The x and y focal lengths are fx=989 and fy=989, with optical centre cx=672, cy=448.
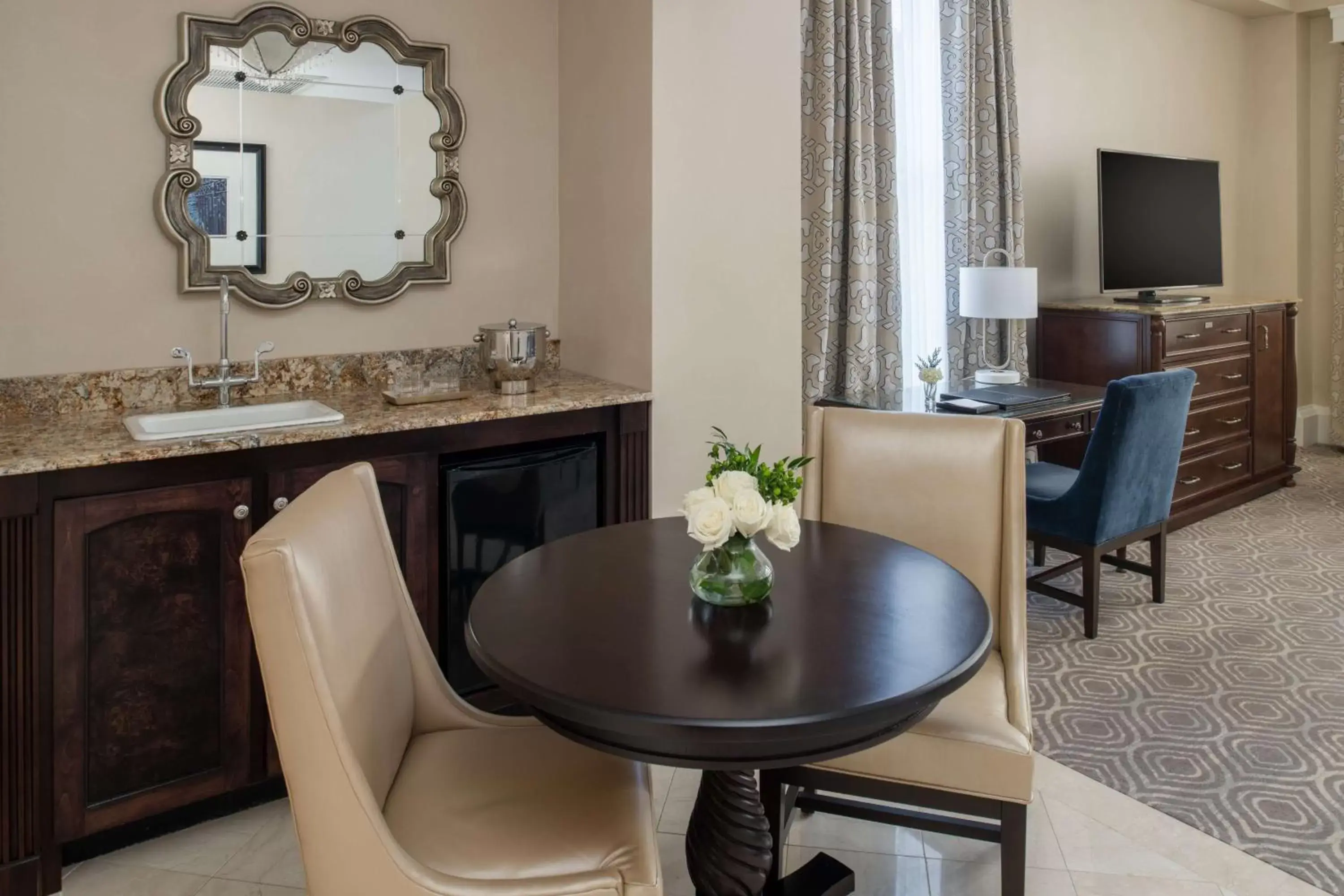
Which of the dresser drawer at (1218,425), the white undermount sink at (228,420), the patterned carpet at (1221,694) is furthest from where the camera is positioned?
the dresser drawer at (1218,425)

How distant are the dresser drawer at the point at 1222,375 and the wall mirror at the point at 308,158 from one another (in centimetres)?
347

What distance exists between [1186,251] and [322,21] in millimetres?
4282

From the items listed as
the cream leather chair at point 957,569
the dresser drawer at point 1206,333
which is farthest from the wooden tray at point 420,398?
the dresser drawer at point 1206,333

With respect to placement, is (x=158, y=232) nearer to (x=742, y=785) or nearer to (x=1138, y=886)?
(x=742, y=785)

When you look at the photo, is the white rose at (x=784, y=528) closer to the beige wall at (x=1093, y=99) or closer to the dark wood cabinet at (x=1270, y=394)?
the beige wall at (x=1093, y=99)

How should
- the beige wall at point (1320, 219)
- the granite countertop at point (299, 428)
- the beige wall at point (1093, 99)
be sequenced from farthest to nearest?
the beige wall at point (1320, 219) < the beige wall at point (1093, 99) < the granite countertop at point (299, 428)

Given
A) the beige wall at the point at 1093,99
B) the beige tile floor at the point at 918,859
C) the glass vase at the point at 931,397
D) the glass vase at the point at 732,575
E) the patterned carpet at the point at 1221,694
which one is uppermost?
the beige wall at the point at 1093,99

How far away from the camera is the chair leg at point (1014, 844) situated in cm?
173

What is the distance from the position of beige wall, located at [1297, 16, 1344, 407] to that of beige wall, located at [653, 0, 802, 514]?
191 inches

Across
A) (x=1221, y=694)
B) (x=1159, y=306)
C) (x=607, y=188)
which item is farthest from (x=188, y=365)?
(x=1159, y=306)

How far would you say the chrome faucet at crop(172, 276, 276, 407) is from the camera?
8.44 feet

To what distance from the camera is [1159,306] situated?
456cm

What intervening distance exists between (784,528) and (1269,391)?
4.79 metres

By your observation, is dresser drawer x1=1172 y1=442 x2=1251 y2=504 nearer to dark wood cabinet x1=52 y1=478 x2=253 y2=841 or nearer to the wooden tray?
the wooden tray
